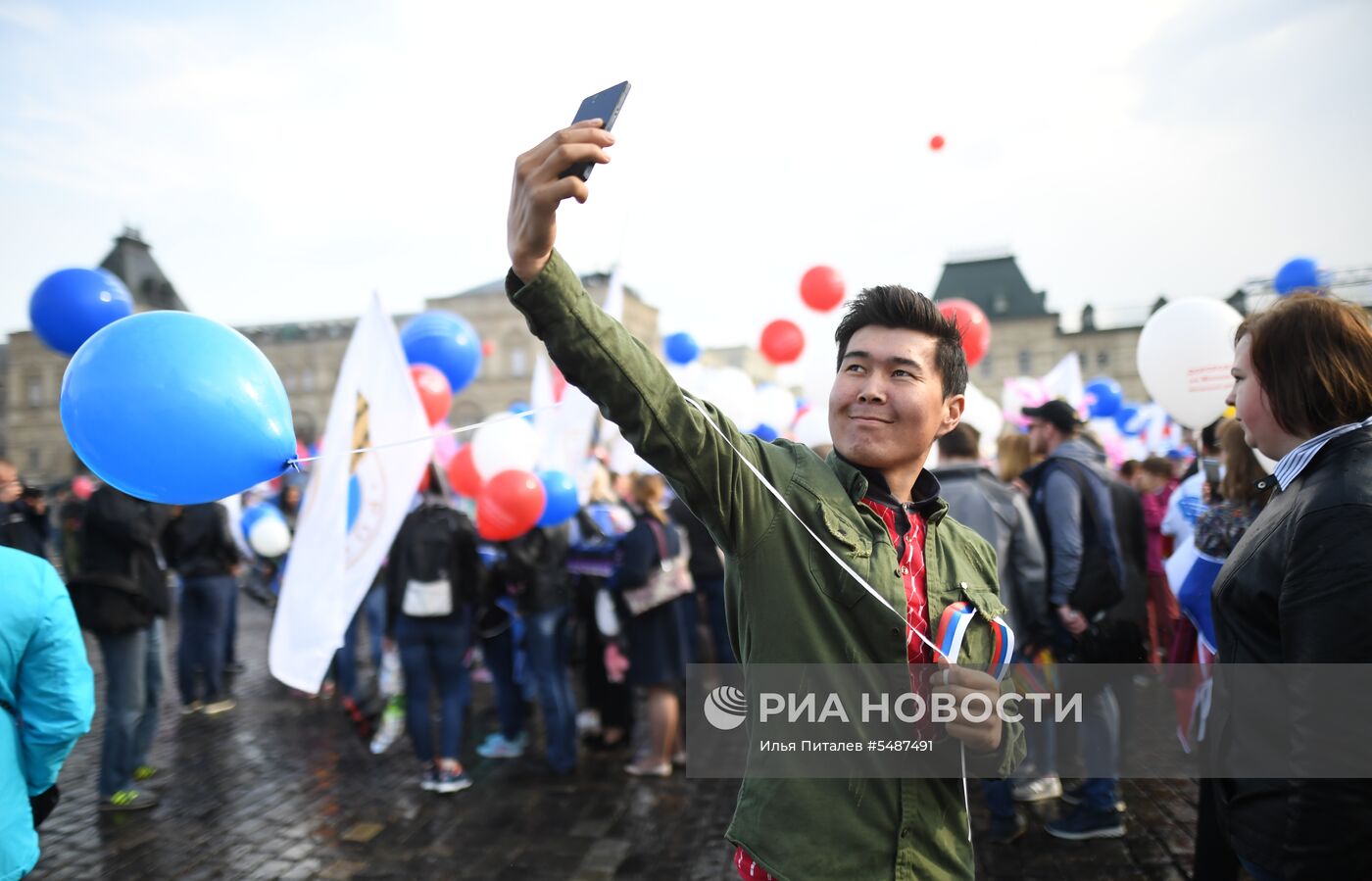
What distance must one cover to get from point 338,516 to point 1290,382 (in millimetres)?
3914

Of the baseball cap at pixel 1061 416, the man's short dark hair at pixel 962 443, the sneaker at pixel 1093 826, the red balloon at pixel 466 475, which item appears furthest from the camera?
the red balloon at pixel 466 475

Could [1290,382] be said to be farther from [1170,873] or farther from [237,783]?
[237,783]

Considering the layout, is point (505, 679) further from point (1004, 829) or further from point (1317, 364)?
point (1317, 364)

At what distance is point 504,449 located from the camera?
564 cm

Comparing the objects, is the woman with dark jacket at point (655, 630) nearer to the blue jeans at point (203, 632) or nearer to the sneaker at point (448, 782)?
the sneaker at point (448, 782)

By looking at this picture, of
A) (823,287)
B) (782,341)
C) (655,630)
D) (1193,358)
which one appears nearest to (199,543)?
(655,630)

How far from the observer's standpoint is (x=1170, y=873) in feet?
11.7

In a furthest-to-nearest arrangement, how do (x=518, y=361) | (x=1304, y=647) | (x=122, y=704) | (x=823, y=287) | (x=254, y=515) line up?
(x=518, y=361) → (x=823, y=287) → (x=254, y=515) → (x=122, y=704) → (x=1304, y=647)

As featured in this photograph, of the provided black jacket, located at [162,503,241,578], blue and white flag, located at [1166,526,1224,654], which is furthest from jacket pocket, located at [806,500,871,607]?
black jacket, located at [162,503,241,578]

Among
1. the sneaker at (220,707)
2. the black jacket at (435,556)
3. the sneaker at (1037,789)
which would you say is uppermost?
the black jacket at (435,556)

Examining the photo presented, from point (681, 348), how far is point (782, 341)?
213cm

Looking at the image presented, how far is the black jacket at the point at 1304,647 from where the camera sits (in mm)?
1439

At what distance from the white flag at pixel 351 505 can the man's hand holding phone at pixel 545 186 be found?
2.82m

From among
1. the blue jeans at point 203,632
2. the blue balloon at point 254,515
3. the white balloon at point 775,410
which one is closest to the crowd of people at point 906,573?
the blue jeans at point 203,632
